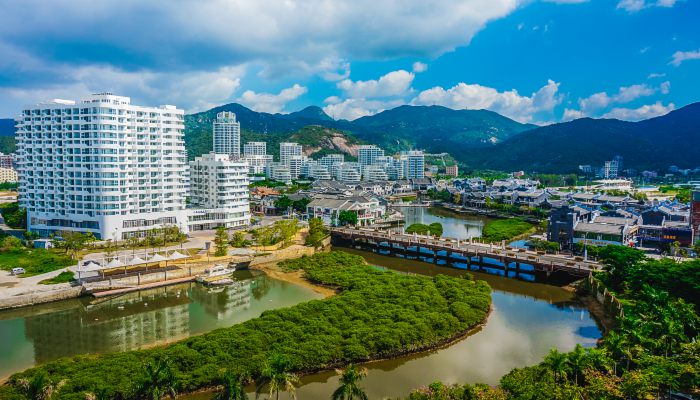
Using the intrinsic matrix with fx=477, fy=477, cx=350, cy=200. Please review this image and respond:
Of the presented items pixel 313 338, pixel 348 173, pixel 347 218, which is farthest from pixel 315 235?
pixel 348 173

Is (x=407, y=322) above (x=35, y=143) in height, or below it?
below

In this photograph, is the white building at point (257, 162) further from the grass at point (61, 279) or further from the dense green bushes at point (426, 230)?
the grass at point (61, 279)

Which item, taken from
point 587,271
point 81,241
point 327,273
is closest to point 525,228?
point 587,271

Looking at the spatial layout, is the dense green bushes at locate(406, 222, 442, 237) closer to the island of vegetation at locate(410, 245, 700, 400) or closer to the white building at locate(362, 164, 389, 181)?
the island of vegetation at locate(410, 245, 700, 400)

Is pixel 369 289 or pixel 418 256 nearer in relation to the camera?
pixel 369 289

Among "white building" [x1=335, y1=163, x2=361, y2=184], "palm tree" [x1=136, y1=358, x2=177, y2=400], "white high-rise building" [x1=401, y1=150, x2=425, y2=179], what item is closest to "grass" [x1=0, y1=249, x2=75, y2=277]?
"palm tree" [x1=136, y1=358, x2=177, y2=400]

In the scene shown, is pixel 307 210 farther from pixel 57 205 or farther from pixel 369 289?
pixel 369 289

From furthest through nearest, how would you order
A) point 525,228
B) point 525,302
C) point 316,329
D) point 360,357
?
point 525,228
point 525,302
point 316,329
point 360,357
